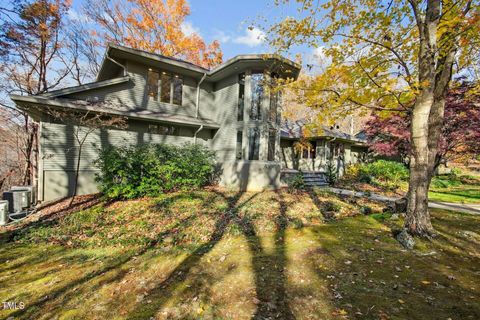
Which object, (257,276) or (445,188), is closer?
(257,276)

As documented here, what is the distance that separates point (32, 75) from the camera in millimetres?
15102

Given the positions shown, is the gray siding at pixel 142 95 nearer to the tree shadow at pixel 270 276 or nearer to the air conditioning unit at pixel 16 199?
the air conditioning unit at pixel 16 199

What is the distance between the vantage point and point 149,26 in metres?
19.2

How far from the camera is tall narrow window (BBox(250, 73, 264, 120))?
1180 cm

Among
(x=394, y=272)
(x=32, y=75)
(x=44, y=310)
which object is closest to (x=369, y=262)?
(x=394, y=272)

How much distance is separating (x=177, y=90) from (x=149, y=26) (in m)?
10.7

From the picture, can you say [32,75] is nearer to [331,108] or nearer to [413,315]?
[331,108]

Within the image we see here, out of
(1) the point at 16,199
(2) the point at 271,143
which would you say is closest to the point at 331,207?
(2) the point at 271,143

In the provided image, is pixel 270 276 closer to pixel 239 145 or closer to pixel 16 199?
pixel 239 145

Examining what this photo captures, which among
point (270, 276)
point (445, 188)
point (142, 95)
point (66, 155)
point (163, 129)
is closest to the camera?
point (270, 276)

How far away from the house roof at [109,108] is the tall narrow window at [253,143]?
2499mm

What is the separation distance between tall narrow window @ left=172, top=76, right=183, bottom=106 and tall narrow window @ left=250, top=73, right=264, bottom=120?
442 cm

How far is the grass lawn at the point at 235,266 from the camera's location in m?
3.02

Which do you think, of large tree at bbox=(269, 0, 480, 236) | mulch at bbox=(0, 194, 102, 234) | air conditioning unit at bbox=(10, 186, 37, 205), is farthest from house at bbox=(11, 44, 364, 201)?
large tree at bbox=(269, 0, 480, 236)
